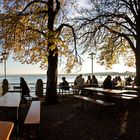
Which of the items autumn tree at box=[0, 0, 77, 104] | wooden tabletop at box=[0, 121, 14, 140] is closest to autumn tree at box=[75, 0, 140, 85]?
autumn tree at box=[0, 0, 77, 104]

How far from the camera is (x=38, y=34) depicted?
69.2 ft

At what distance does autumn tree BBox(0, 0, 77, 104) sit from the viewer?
1978 cm

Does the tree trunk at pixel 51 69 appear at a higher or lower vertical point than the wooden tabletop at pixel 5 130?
higher

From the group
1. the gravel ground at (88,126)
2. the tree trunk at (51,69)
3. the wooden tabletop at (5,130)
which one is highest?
the tree trunk at (51,69)

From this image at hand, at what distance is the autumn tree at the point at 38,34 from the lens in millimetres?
19781

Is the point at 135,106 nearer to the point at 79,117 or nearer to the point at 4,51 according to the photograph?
the point at 79,117

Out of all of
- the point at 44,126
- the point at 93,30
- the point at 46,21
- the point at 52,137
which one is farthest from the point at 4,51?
the point at 52,137

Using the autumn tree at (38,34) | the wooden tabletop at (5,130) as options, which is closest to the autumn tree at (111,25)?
the autumn tree at (38,34)

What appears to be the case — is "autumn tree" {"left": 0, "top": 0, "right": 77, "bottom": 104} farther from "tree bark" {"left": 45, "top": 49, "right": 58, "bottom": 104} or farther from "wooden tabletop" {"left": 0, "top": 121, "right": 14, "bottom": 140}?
"wooden tabletop" {"left": 0, "top": 121, "right": 14, "bottom": 140}

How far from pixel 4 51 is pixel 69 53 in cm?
432

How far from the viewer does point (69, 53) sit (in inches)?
923

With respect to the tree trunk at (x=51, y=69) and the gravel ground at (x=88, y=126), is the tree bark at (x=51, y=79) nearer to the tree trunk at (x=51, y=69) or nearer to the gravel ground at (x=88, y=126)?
the tree trunk at (x=51, y=69)

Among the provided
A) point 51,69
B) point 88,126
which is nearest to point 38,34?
point 51,69

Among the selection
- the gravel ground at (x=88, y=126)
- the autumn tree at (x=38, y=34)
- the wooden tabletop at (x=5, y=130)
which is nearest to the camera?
the wooden tabletop at (x=5, y=130)
